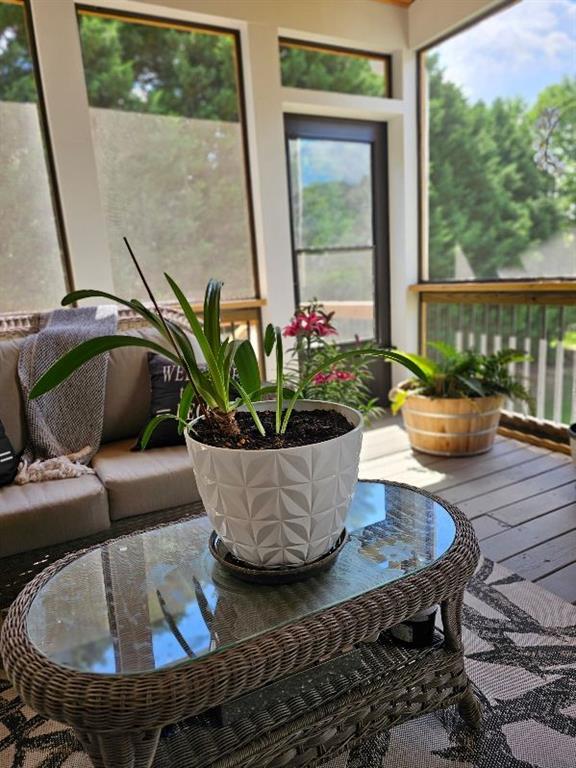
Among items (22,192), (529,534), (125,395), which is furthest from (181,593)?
(22,192)

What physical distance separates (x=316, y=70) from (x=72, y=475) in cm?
313

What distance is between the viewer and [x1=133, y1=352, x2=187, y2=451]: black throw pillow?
2113 millimetres

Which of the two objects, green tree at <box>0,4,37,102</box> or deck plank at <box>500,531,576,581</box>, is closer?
deck plank at <box>500,531,576,581</box>

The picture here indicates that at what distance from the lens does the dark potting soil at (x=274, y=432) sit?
1.00 meters

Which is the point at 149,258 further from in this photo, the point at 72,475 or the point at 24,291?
the point at 72,475

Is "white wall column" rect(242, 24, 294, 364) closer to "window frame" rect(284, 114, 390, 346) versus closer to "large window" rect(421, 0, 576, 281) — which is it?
"window frame" rect(284, 114, 390, 346)

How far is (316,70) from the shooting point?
345cm

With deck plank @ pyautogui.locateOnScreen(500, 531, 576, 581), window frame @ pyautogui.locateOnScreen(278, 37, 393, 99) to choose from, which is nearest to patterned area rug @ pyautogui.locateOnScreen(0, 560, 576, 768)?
deck plank @ pyautogui.locateOnScreen(500, 531, 576, 581)

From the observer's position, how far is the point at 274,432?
42.2 inches

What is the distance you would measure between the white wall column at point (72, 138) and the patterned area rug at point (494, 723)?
2.10m

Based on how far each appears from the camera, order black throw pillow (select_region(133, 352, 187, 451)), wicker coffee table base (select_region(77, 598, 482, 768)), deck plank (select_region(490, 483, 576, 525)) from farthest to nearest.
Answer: deck plank (select_region(490, 483, 576, 525)) → black throw pillow (select_region(133, 352, 187, 451)) → wicker coffee table base (select_region(77, 598, 482, 768))

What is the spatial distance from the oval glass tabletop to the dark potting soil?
306mm

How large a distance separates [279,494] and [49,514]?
3.43 feet

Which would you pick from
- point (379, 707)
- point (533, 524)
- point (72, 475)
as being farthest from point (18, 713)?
point (533, 524)
